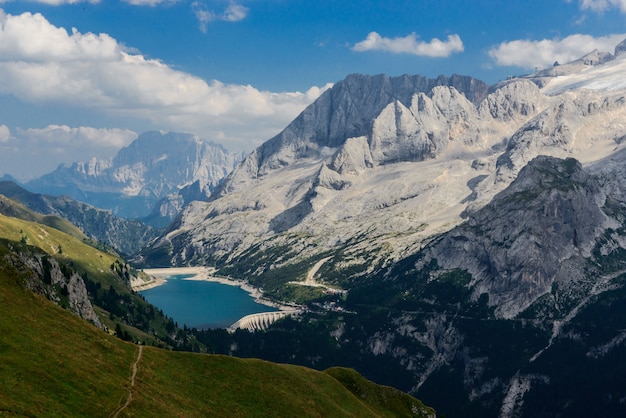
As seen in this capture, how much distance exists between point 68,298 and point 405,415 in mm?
115267

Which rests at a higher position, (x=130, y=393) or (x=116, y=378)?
(x=116, y=378)

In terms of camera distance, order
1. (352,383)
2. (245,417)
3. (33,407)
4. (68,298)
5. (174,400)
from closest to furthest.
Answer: (33,407) < (174,400) < (245,417) < (352,383) < (68,298)

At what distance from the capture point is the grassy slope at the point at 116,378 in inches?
3258

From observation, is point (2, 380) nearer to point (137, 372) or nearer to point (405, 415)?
point (137, 372)

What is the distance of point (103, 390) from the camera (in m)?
90.1

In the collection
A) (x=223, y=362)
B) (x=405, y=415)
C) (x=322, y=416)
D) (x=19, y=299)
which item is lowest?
(x=405, y=415)

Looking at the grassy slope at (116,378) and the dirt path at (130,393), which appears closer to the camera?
the grassy slope at (116,378)

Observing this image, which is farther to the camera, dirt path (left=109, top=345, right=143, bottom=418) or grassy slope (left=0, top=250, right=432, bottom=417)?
dirt path (left=109, top=345, right=143, bottom=418)

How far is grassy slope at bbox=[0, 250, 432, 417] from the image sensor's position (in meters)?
82.8

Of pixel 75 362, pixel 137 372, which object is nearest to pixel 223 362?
pixel 137 372

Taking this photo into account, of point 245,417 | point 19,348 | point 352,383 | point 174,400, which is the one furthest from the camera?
point 352,383

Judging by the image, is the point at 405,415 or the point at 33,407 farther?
the point at 405,415

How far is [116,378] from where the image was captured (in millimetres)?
97250

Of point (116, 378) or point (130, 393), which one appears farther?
point (116, 378)
